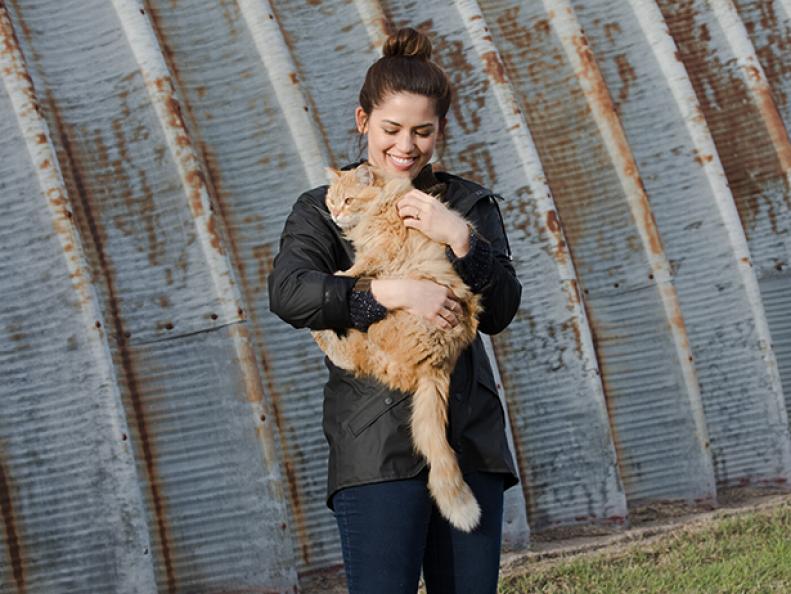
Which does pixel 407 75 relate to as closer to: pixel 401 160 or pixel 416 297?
pixel 401 160

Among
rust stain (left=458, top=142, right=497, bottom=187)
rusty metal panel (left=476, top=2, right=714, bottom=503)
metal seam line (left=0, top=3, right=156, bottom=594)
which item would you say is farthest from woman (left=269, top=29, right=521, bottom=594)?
→ rusty metal panel (left=476, top=2, right=714, bottom=503)

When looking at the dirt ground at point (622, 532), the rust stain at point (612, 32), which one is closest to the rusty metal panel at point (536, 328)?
the dirt ground at point (622, 532)

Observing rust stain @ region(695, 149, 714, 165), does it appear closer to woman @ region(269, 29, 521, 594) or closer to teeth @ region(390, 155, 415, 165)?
woman @ region(269, 29, 521, 594)

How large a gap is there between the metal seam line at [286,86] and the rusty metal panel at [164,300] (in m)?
0.75

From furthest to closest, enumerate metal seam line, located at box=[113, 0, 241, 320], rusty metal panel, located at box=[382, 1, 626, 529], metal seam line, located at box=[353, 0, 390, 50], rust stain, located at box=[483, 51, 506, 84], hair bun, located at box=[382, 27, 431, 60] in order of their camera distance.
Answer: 1. rust stain, located at box=[483, 51, 506, 84]
2. rusty metal panel, located at box=[382, 1, 626, 529]
3. metal seam line, located at box=[353, 0, 390, 50]
4. metal seam line, located at box=[113, 0, 241, 320]
5. hair bun, located at box=[382, 27, 431, 60]

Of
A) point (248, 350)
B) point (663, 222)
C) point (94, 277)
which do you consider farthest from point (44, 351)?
point (663, 222)

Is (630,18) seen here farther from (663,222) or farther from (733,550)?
(733,550)

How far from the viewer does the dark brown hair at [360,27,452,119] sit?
3.17 metres

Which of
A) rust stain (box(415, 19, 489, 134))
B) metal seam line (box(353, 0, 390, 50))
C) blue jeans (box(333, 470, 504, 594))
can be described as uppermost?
metal seam line (box(353, 0, 390, 50))

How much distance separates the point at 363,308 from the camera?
3.09 m

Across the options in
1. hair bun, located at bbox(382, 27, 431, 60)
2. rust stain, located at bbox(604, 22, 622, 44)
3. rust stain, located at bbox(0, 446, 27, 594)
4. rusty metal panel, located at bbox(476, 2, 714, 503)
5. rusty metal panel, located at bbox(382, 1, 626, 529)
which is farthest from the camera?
rust stain, located at bbox(604, 22, 622, 44)

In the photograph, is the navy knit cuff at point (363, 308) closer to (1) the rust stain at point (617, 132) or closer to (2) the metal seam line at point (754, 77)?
(1) the rust stain at point (617, 132)

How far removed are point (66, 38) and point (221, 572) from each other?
3076 mm

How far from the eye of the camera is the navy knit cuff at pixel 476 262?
10.2 feet
